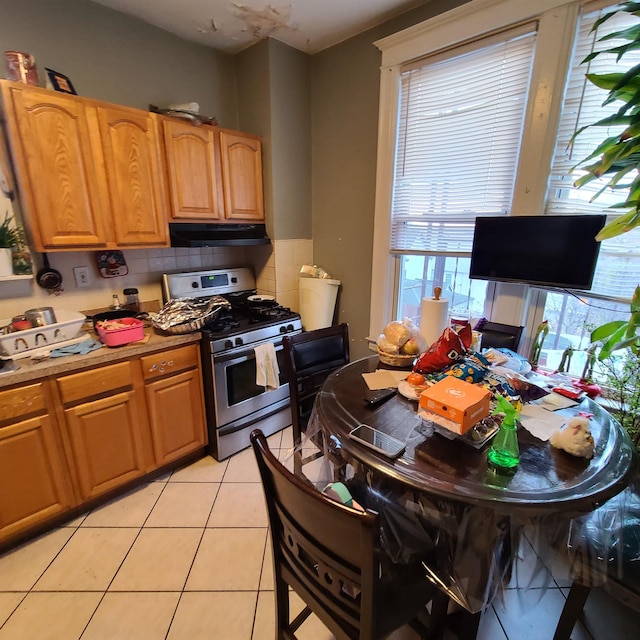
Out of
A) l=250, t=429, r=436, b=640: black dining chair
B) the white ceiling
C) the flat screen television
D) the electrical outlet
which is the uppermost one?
the white ceiling

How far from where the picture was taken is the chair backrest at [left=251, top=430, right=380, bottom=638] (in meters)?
0.71

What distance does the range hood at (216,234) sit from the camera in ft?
7.22

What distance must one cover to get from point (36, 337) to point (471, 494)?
1975mm

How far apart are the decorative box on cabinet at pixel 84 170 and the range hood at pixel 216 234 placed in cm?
11

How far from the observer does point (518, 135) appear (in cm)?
178

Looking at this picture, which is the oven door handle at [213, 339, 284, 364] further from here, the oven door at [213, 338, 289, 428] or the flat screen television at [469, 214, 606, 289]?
the flat screen television at [469, 214, 606, 289]

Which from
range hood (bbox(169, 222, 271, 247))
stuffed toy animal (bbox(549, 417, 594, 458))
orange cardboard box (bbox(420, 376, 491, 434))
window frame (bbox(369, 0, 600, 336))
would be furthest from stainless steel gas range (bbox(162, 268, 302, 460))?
stuffed toy animal (bbox(549, 417, 594, 458))

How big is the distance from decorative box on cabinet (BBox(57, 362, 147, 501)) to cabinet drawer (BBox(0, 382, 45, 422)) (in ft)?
0.28

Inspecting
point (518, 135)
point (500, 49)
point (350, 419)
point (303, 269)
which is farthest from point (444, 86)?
point (350, 419)

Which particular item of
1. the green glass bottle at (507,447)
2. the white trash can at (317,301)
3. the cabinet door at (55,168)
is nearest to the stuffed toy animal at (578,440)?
the green glass bottle at (507,447)

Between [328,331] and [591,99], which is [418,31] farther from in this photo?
[328,331]

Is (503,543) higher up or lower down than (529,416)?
lower down

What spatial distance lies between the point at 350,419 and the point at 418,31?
2199 mm

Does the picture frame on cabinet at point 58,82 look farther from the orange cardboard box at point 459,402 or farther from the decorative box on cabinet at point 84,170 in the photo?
the orange cardboard box at point 459,402
